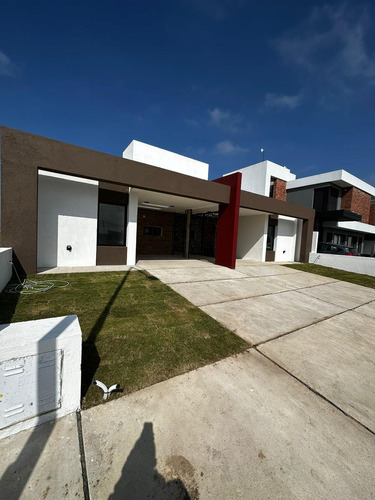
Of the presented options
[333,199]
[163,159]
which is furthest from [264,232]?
[333,199]

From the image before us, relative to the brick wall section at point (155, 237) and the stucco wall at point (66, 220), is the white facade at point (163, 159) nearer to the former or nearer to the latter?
the brick wall section at point (155, 237)

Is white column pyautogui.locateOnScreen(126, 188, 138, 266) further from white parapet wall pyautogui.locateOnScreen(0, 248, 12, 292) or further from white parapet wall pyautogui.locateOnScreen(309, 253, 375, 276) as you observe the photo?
white parapet wall pyautogui.locateOnScreen(309, 253, 375, 276)

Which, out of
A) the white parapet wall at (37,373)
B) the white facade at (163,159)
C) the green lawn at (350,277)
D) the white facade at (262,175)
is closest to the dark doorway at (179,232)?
the white facade at (163,159)

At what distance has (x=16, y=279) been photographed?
6336 mm

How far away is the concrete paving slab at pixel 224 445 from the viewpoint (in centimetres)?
155

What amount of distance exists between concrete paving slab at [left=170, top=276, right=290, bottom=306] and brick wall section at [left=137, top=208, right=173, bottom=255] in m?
8.28

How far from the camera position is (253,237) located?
16.3 meters

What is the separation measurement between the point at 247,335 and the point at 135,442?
8.75 ft

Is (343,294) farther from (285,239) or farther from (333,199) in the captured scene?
(333,199)

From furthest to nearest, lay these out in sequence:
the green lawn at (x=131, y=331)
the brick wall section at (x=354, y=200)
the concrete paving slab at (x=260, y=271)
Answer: the brick wall section at (x=354, y=200) → the concrete paving slab at (x=260, y=271) → the green lawn at (x=131, y=331)

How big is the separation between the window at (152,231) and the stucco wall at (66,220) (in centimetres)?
620

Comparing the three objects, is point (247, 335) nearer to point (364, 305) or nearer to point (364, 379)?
point (364, 379)

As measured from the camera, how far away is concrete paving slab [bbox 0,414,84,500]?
144 centimetres

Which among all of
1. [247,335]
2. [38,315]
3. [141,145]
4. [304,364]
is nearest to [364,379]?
[304,364]
